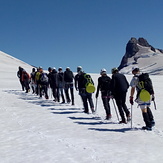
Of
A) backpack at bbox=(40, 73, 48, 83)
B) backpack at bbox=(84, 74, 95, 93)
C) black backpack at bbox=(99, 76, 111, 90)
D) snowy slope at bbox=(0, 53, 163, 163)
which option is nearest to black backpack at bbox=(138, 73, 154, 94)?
snowy slope at bbox=(0, 53, 163, 163)

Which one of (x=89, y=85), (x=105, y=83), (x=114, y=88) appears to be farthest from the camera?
(x=89, y=85)

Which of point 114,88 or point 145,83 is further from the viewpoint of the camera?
point 114,88

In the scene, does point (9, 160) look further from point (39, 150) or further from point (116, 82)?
point (116, 82)

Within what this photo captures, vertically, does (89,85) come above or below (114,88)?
above

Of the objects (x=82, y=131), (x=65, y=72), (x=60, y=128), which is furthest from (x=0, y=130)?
(x=65, y=72)

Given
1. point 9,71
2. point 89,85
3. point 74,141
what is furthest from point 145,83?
point 9,71

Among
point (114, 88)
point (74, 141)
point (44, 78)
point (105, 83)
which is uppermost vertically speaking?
point (44, 78)

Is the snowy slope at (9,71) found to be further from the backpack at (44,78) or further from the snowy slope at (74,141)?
the snowy slope at (74,141)

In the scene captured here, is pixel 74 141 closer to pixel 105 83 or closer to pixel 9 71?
pixel 105 83

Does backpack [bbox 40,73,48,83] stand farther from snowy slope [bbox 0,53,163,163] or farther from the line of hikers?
snowy slope [bbox 0,53,163,163]

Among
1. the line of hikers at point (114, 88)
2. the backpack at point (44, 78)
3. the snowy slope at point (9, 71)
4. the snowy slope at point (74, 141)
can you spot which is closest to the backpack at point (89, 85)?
the line of hikers at point (114, 88)

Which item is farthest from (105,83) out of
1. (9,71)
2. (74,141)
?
(9,71)

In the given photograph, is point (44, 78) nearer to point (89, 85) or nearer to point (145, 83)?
point (89, 85)

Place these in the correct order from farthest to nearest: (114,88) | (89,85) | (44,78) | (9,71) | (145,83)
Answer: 1. (9,71)
2. (44,78)
3. (89,85)
4. (114,88)
5. (145,83)
